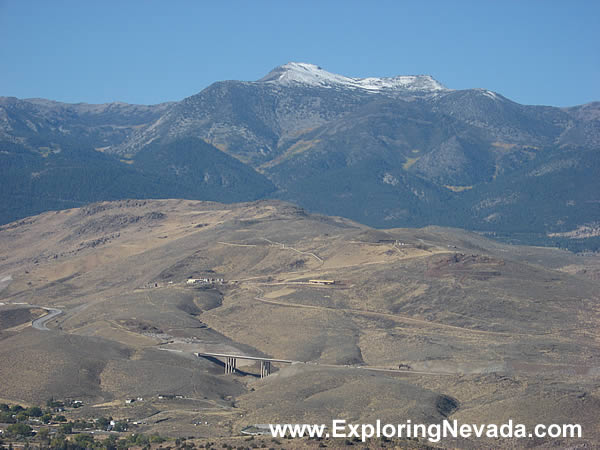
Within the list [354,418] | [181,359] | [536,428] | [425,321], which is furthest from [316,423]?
[425,321]

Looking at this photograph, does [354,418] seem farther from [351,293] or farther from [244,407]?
[351,293]

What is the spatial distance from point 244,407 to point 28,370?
3054 cm

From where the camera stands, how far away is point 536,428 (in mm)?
108500

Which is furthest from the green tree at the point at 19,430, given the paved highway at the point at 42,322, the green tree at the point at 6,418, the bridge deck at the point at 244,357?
the paved highway at the point at 42,322

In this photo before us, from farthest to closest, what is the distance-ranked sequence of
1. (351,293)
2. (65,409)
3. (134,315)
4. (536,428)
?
1. (351,293)
2. (134,315)
3. (65,409)
4. (536,428)

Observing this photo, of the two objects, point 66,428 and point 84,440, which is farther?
point 66,428

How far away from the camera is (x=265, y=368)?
152 metres

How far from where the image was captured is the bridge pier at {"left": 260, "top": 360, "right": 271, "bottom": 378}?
495 feet

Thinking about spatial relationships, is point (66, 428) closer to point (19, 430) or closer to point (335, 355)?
point (19, 430)

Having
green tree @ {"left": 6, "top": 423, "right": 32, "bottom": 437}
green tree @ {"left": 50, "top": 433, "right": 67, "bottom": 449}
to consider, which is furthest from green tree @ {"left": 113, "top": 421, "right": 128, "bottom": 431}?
green tree @ {"left": 50, "top": 433, "right": 67, "bottom": 449}

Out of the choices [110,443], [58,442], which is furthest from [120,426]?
[58,442]

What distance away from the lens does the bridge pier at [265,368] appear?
15075 centimetres

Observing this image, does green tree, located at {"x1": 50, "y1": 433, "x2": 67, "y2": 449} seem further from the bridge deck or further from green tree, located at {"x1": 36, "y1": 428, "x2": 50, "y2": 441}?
the bridge deck

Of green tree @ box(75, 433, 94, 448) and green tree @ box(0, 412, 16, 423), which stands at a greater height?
green tree @ box(75, 433, 94, 448)
